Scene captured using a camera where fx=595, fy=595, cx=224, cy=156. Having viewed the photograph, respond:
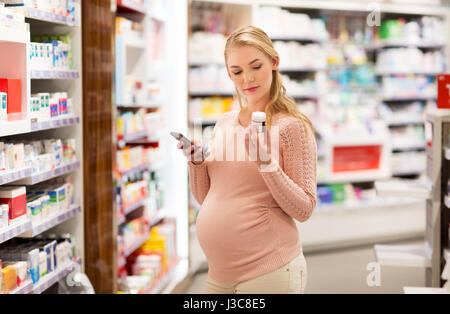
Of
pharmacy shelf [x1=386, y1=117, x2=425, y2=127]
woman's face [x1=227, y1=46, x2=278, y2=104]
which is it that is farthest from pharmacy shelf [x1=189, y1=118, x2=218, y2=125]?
pharmacy shelf [x1=386, y1=117, x2=425, y2=127]

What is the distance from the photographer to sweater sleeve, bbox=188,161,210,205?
2.16m

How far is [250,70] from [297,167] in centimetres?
37

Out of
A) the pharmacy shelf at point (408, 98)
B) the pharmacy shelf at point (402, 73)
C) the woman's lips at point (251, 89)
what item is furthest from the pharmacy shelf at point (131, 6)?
the pharmacy shelf at point (408, 98)

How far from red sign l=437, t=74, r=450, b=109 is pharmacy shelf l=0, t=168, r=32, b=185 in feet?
7.19

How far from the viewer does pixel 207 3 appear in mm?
5684

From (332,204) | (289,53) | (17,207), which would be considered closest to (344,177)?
(332,204)

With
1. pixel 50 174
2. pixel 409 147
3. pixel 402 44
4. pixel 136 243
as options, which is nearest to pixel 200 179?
pixel 50 174

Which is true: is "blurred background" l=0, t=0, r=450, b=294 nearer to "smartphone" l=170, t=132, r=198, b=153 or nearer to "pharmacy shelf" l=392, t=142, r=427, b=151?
"pharmacy shelf" l=392, t=142, r=427, b=151

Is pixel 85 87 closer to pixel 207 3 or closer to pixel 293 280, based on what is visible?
pixel 293 280

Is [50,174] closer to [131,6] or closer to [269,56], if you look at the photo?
A: [131,6]

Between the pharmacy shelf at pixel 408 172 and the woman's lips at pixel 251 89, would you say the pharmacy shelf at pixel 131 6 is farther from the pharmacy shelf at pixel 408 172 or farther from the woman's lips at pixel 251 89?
the pharmacy shelf at pixel 408 172

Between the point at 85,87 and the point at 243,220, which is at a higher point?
the point at 85,87

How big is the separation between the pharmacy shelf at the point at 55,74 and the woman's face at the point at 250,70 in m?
1.39
